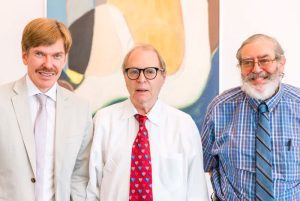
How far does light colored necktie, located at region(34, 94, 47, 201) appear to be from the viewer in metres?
Result: 1.49

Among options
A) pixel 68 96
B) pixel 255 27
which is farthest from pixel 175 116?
pixel 255 27

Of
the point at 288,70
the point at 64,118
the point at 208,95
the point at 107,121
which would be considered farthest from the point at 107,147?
the point at 288,70

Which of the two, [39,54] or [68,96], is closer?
[39,54]

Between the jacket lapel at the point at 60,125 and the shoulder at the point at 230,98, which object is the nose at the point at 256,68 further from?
the jacket lapel at the point at 60,125

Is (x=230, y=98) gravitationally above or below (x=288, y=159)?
above

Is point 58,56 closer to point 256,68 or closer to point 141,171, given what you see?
point 141,171

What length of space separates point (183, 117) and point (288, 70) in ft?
3.73

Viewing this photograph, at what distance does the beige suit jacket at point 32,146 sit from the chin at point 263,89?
77 cm

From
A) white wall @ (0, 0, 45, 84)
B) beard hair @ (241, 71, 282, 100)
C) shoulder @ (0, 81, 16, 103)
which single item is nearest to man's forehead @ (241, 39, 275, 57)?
beard hair @ (241, 71, 282, 100)

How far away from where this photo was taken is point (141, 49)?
5.54 feet

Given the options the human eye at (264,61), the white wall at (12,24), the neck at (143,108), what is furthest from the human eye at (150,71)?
the white wall at (12,24)

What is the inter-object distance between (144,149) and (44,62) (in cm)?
58

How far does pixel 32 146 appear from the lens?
4.83 feet

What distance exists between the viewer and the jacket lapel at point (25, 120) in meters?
1.47
